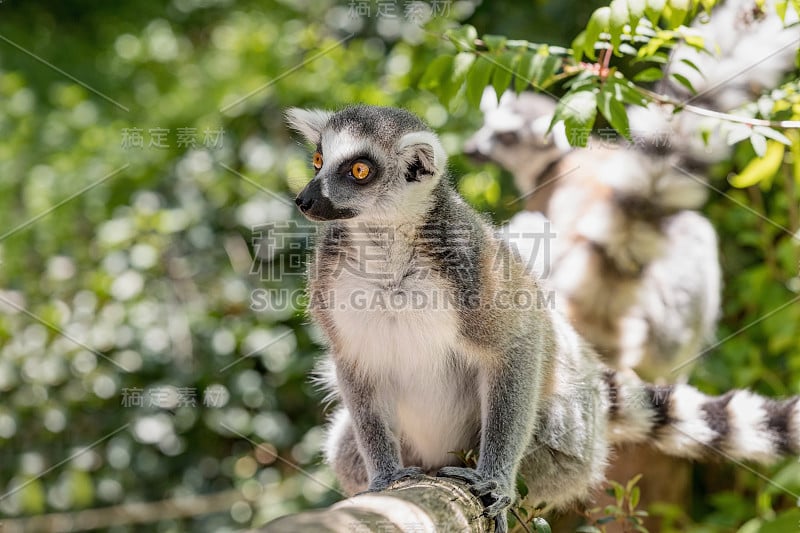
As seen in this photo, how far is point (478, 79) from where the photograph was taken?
105 inches

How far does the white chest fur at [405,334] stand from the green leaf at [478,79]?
21.6 inches

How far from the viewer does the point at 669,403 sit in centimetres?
330

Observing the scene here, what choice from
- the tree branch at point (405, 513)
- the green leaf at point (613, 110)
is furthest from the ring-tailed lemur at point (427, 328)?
the green leaf at point (613, 110)

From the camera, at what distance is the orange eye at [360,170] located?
2602mm

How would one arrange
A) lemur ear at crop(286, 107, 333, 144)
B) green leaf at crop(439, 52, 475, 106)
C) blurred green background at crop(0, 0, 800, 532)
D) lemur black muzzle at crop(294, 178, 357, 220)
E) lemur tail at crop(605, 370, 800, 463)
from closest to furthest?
1. lemur black muzzle at crop(294, 178, 357, 220)
2. green leaf at crop(439, 52, 475, 106)
3. lemur ear at crop(286, 107, 333, 144)
4. lemur tail at crop(605, 370, 800, 463)
5. blurred green background at crop(0, 0, 800, 532)

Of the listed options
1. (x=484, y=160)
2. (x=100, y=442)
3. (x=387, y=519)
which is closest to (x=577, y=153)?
(x=484, y=160)

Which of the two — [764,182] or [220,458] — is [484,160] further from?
[220,458]

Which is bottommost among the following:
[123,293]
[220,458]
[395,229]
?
[220,458]

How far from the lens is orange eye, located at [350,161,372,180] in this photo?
2602 millimetres

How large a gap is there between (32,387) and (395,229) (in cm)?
364

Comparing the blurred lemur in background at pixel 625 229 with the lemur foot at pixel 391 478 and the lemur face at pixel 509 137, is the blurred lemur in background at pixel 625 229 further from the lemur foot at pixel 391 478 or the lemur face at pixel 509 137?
the lemur foot at pixel 391 478

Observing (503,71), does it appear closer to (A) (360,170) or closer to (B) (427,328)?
(A) (360,170)

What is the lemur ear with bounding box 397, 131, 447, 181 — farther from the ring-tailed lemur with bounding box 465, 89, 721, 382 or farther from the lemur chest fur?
the ring-tailed lemur with bounding box 465, 89, 721, 382

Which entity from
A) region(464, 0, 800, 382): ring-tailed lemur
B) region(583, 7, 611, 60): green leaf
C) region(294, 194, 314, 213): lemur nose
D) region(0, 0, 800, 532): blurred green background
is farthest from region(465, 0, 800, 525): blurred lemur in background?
region(294, 194, 314, 213): lemur nose
